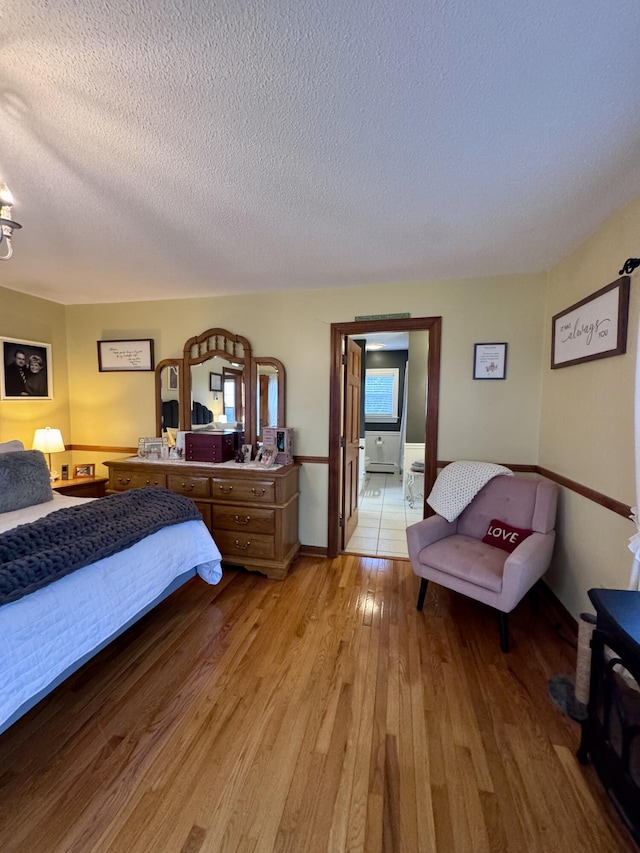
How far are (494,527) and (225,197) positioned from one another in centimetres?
252

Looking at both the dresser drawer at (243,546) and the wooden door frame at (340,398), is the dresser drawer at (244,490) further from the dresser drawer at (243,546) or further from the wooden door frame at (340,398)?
the wooden door frame at (340,398)

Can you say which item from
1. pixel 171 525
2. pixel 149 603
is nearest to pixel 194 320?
pixel 171 525

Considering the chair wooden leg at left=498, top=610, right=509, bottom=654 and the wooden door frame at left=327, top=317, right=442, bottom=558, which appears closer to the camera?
the chair wooden leg at left=498, top=610, right=509, bottom=654

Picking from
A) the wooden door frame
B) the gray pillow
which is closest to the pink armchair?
the wooden door frame

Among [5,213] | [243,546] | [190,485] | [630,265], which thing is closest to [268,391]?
[190,485]

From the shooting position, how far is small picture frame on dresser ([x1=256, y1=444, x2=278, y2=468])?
296cm

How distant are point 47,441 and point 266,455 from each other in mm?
1943

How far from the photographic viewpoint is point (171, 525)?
210cm

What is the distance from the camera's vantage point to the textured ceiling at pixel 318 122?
0.91 m

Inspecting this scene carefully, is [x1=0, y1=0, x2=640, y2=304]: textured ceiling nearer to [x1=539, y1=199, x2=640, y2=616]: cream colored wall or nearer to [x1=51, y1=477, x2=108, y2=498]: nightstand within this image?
[x1=539, y1=199, x2=640, y2=616]: cream colored wall

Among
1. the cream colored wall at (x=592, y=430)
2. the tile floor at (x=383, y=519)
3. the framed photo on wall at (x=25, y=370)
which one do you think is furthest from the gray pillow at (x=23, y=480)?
the cream colored wall at (x=592, y=430)

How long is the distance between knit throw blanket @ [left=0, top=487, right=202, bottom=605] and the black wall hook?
2654mm

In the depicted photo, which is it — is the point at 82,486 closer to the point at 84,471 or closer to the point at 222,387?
the point at 84,471

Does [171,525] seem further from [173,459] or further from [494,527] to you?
[494,527]
